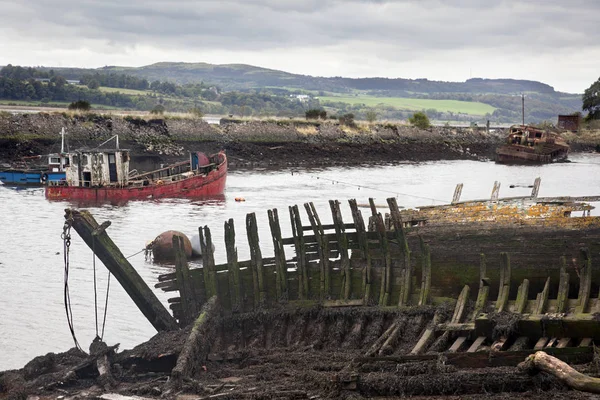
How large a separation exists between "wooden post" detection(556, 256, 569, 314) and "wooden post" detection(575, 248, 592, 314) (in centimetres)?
21

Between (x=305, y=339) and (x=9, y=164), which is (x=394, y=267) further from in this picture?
(x=9, y=164)

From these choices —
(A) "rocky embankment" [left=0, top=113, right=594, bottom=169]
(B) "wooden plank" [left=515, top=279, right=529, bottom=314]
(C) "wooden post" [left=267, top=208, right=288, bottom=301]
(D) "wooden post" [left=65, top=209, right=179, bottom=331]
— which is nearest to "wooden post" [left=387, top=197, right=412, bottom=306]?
(B) "wooden plank" [left=515, top=279, right=529, bottom=314]

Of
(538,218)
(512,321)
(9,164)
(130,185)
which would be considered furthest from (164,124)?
(512,321)

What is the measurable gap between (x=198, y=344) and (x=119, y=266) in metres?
2.82

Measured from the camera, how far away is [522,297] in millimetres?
14328

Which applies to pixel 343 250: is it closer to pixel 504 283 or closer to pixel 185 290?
pixel 185 290

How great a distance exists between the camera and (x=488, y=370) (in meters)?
11.3

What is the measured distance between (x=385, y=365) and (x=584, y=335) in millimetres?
2951

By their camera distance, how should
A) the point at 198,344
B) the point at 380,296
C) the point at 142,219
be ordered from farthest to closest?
1. the point at 142,219
2. the point at 380,296
3. the point at 198,344

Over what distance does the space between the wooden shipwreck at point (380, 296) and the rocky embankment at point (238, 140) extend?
162ft

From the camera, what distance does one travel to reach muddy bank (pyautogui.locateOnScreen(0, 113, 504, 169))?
66562 millimetres

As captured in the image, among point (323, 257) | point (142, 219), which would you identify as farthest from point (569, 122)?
point (323, 257)

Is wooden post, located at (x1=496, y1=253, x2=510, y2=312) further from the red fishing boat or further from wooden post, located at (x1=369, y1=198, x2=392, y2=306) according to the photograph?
the red fishing boat

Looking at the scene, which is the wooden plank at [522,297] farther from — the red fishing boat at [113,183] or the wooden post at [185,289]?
the red fishing boat at [113,183]
